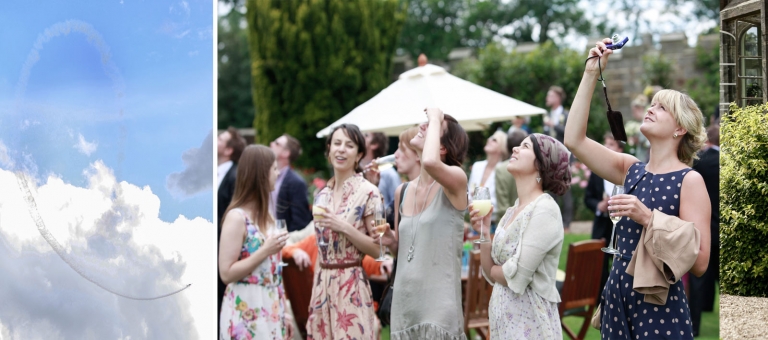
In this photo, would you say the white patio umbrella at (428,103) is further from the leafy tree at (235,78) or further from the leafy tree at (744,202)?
the leafy tree at (235,78)

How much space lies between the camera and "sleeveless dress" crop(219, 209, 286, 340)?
374cm

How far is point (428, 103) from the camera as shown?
5586mm

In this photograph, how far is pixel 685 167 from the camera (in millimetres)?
2703

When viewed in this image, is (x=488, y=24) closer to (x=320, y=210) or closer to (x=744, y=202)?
(x=320, y=210)

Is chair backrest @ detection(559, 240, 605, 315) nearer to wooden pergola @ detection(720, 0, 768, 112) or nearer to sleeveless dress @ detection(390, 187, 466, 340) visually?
sleeveless dress @ detection(390, 187, 466, 340)

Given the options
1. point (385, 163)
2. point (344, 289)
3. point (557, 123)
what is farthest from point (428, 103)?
point (557, 123)

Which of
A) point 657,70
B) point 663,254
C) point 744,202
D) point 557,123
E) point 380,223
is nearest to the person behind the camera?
point 663,254

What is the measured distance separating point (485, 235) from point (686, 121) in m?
0.92

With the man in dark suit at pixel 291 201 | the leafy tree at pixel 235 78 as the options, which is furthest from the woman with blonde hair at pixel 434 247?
the leafy tree at pixel 235 78

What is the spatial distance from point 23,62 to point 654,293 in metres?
2.62

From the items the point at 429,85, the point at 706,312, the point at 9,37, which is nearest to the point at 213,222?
the point at 9,37

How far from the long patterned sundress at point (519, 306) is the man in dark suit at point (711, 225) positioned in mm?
979

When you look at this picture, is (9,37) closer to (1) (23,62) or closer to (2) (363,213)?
(1) (23,62)

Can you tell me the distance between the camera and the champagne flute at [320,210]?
378cm
